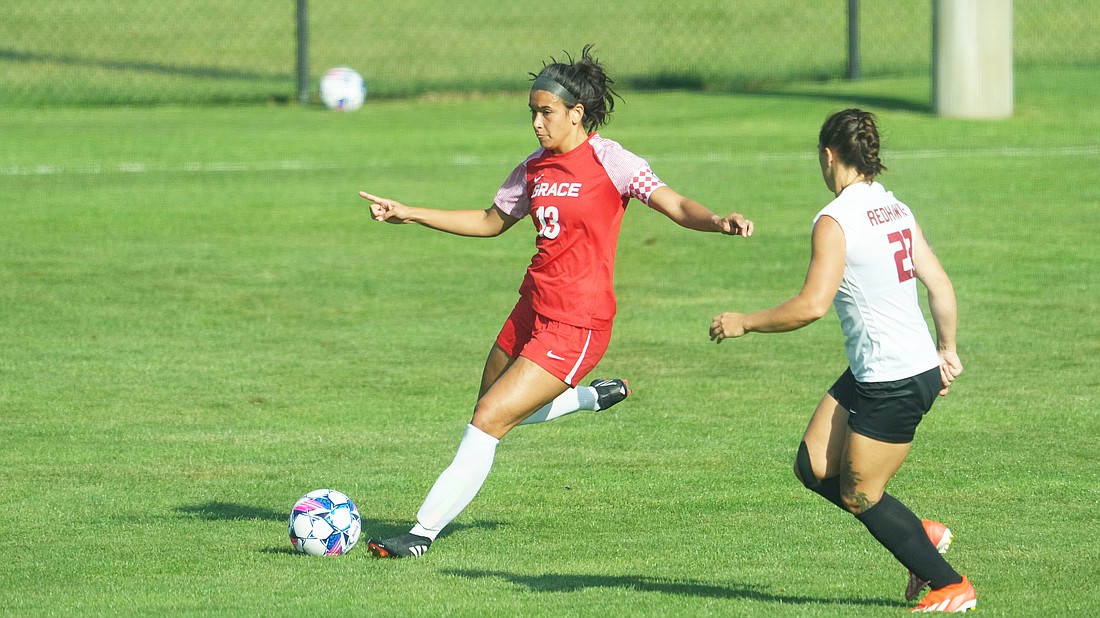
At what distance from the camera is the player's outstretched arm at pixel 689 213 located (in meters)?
6.88

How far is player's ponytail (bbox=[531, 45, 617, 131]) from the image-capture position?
7.59 m

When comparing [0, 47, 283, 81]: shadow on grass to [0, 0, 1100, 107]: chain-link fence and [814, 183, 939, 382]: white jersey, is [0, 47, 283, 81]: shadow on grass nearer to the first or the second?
[0, 0, 1100, 107]: chain-link fence

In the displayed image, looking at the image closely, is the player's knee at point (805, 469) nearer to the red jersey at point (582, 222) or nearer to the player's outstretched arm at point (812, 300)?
the player's outstretched arm at point (812, 300)

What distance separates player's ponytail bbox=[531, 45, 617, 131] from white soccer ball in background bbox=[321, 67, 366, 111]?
1913cm

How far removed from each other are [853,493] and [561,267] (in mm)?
1885

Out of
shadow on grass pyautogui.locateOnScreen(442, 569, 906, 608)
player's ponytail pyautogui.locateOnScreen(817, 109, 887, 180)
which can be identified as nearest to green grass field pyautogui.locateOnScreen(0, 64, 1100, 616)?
shadow on grass pyautogui.locateOnScreen(442, 569, 906, 608)

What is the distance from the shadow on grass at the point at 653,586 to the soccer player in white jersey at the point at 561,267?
1.43ft

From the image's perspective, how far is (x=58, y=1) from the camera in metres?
36.8

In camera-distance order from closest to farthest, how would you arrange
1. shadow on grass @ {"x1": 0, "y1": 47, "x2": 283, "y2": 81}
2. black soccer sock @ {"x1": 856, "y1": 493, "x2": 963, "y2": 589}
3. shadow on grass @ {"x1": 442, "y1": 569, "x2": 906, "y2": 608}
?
1. black soccer sock @ {"x1": 856, "y1": 493, "x2": 963, "y2": 589}
2. shadow on grass @ {"x1": 442, "y1": 569, "x2": 906, "y2": 608}
3. shadow on grass @ {"x1": 0, "y1": 47, "x2": 283, "y2": 81}

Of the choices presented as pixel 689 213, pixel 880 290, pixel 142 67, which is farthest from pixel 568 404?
pixel 142 67

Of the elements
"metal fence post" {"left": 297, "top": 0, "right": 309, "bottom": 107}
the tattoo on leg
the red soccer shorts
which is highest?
"metal fence post" {"left": 297, "top": 0, "right": 309, "bottom": 107}

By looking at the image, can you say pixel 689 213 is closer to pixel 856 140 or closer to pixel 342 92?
pixel 856 140

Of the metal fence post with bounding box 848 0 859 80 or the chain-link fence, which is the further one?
the chain-link fence

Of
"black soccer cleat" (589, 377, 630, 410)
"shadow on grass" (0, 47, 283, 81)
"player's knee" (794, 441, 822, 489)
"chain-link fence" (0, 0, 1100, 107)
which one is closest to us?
"player's knee" (794, 441, 822, 489)
